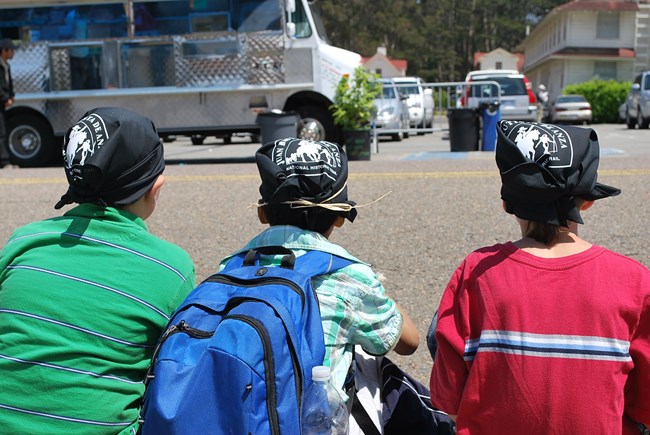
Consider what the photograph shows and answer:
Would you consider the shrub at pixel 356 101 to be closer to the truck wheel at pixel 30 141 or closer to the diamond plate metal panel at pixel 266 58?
the diamond plate metal panel at pixel 266 58

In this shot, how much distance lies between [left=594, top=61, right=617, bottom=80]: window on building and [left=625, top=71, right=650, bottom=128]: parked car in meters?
20.5

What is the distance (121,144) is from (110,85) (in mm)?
11387

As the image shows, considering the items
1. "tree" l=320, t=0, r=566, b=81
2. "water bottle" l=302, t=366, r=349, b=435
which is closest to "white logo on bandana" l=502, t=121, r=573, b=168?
"water bottle" l=302, t=366, r=349, b=435

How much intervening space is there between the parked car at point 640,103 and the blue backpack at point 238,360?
25672mm

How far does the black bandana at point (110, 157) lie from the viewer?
7.36 feet

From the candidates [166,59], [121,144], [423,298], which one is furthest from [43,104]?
[121,144]

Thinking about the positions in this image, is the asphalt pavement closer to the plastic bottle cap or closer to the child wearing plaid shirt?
the child wearing plaid shirt

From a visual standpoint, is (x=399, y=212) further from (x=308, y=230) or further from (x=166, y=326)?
(x=166, y=326)

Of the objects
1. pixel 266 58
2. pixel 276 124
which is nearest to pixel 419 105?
pixel 266 58

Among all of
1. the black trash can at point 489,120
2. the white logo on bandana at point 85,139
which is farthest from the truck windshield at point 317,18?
the white logo on bandana at point 85,139

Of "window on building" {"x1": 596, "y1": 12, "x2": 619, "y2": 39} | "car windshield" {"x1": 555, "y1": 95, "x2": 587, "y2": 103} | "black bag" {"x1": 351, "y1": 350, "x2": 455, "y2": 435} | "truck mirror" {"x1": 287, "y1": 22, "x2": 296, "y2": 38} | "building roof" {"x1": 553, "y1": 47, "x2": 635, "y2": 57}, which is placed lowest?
"black bag" {"x1": 351, "y1": 350, "x2": 455, "y2": 435}

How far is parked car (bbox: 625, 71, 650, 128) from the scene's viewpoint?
25469 mm

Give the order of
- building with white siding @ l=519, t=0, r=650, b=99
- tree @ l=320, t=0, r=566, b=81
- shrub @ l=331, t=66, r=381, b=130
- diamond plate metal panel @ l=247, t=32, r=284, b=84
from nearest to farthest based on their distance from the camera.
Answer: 1. shrub @ l=331, t=66, r=381, b=130
2. diamond plate metal panel @ l=247, t=32, r=284, b=84
3. building with white siding @ l=519, t=0, r=650, b=99
4. tree @ l=320, t=0, r=566, b=81

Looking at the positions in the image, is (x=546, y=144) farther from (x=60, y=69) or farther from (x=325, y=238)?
(x=60, y=69)
